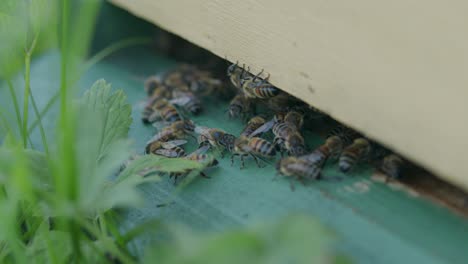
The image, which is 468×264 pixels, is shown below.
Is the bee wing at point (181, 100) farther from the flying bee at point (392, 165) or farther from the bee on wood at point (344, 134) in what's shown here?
the flying bee at point (392, 165)

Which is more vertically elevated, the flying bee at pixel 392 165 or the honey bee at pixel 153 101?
the flying bee at pixel 392 165

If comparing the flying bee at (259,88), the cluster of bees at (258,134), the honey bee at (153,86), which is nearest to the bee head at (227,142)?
the cluster of bees at (258,134)

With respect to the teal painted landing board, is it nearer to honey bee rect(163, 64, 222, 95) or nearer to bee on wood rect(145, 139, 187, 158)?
bee on wood rect(145, 139, 187, 158)

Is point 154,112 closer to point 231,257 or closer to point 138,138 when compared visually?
point 138,138

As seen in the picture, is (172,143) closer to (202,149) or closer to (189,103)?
(202,149)

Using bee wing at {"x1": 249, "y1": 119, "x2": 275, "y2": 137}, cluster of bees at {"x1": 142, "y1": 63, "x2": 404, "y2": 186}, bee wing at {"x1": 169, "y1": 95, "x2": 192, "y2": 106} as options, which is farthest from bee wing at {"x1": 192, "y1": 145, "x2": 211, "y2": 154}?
bee wing at {"x1": 169, "y1": 95, "x2": 192, "y2": 106}

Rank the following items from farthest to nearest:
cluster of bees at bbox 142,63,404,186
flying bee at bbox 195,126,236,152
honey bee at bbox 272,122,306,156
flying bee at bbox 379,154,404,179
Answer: flying bee at bbox 195,126,236,152
honey bee at bbox 272,122,306,156
cluster of bees at bbox 142,63,404,186
flying bee at bbox 379,154,404,179

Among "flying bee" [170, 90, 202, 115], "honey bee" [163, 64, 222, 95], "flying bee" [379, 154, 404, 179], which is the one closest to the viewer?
"flying bee" [379, 154, 404, 179]

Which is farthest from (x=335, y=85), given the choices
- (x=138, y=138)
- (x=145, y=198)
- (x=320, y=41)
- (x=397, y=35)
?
(x=138, y=138)
